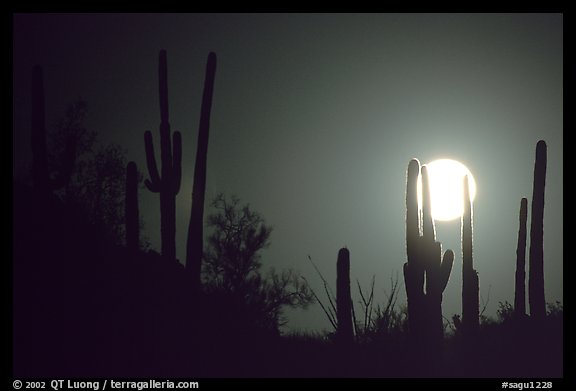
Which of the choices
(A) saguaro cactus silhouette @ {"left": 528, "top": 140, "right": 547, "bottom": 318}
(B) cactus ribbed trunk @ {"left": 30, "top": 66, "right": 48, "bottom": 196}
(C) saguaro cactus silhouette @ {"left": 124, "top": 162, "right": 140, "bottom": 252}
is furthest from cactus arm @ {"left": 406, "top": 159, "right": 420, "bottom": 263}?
(B) cactus ribbed trunk @ {"left": 30, "top": 66, "right": 48, "bottom": 196}

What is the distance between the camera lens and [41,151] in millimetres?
13023

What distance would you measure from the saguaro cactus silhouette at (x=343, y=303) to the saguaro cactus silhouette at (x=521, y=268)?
4801mm

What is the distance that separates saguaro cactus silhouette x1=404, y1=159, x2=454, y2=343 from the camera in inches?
433

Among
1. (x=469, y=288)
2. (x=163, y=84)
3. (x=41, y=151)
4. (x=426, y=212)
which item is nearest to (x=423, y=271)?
(x=426, y=212)

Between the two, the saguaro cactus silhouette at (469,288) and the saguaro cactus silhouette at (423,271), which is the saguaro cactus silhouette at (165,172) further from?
the saguaro cactus silhouette at (469,288)

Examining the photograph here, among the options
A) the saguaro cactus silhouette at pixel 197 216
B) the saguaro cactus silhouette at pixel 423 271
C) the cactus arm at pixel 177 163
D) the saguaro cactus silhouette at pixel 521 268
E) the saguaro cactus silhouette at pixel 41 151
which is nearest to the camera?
the saguaro cactus silhouette at pixel 423 271

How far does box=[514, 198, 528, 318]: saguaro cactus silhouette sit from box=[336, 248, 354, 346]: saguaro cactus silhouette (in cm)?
480

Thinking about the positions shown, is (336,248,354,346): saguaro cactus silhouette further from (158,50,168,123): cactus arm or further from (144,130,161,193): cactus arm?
(158,50,168,123): cactus arm

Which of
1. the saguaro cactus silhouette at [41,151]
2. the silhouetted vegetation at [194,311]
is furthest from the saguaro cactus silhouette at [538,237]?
the saguaro cactus silhouette at [41,151]

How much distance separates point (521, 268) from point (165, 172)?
24.6 ft

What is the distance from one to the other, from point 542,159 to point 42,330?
9813 mm

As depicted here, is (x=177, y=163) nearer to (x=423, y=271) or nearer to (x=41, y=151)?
(x=41, y=151)

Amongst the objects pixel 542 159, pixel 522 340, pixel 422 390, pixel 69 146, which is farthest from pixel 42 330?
pixel 542 159

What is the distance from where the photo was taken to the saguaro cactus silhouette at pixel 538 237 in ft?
43.8
